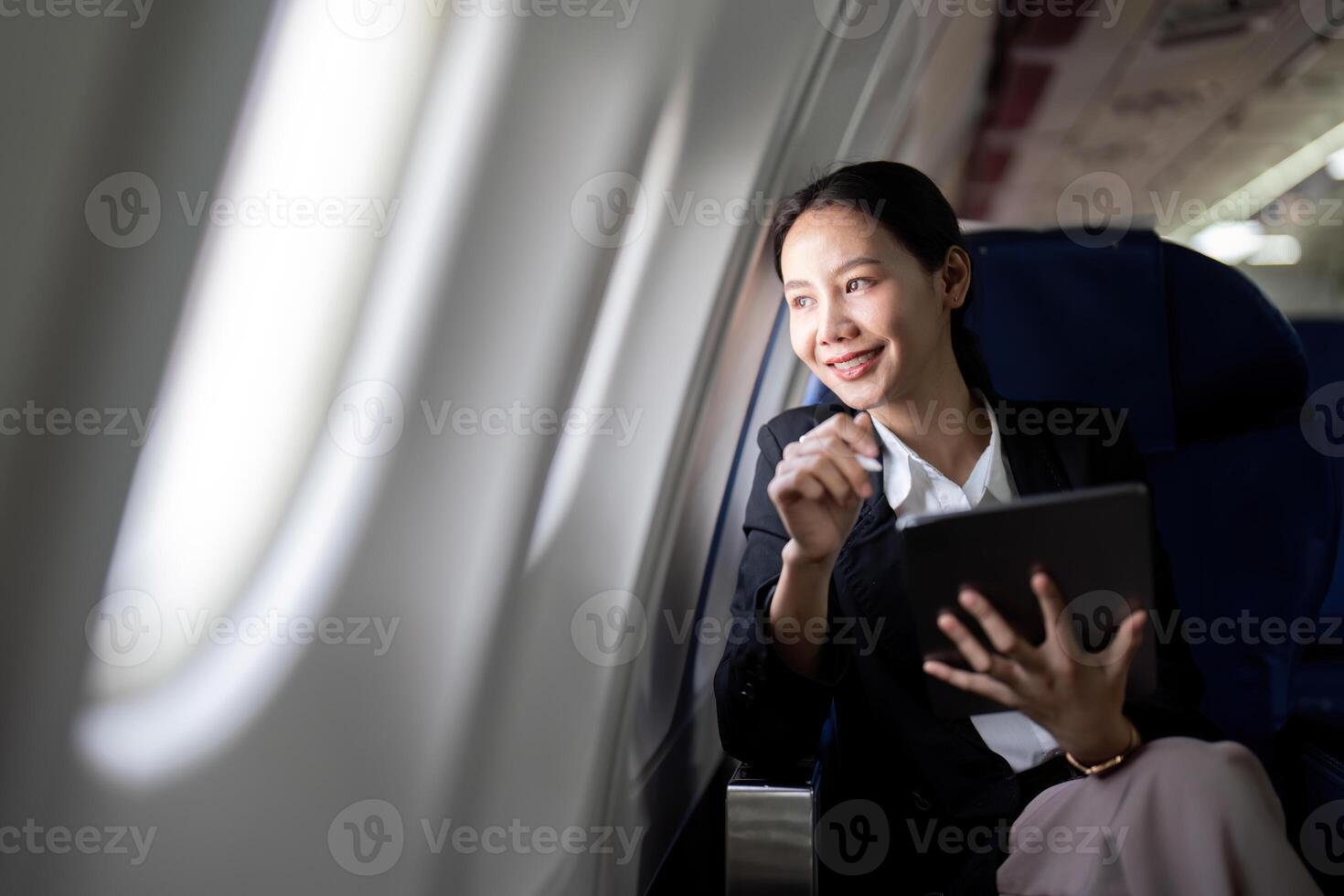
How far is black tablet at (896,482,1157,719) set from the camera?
1095mm

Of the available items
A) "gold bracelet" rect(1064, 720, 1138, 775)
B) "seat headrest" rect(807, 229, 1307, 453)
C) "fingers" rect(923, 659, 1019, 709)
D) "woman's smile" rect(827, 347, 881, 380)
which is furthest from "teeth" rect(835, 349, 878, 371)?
"gold bracelet" rect(1064, 720, 1138, 775)

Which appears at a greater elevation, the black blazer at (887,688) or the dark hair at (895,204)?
the dark hair at (895,204)

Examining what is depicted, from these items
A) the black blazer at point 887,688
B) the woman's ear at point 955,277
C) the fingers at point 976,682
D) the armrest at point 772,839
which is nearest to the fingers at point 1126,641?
the fingers at point 976,682

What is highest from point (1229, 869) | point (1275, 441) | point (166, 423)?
point (1275, 441)

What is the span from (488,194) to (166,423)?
1.43 feet

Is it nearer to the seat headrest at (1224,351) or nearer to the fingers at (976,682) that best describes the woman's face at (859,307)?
the fingers at (976,682)

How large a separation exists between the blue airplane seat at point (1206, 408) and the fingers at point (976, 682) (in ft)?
2.38

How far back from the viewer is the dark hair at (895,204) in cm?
148

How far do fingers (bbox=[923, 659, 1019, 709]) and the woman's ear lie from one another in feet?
2.01

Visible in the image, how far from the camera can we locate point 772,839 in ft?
4.34

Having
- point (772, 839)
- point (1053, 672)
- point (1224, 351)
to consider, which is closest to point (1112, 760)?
point (1053, 672)

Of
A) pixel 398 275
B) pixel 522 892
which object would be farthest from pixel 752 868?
pixel 398 275

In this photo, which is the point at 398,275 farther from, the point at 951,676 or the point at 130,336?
the point at 951,676

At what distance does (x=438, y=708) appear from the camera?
4.24 feet
